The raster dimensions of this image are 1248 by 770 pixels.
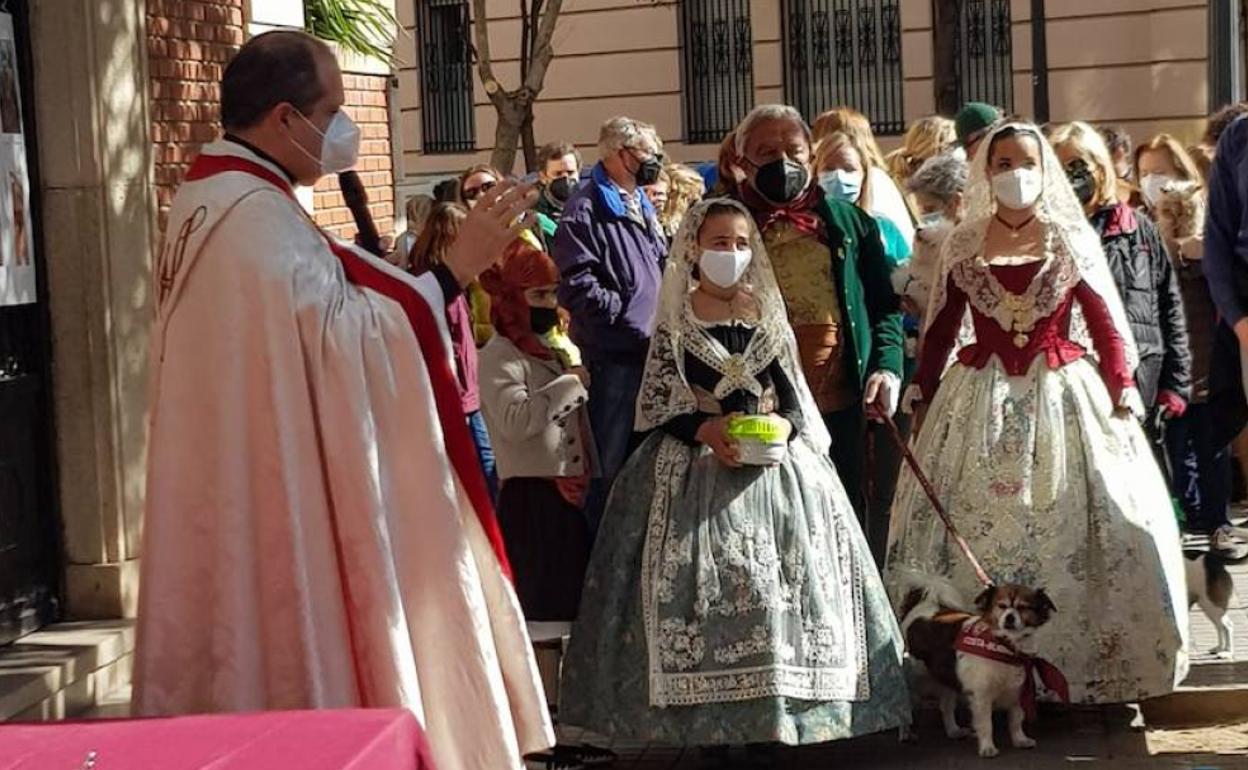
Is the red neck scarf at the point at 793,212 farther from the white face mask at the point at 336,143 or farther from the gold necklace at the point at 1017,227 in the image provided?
the white face mask at the point at 336,143

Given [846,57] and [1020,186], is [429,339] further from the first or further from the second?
[846,57]

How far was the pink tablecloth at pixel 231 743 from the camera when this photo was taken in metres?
3.82

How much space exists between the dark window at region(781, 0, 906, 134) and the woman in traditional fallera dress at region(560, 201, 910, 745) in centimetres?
1700

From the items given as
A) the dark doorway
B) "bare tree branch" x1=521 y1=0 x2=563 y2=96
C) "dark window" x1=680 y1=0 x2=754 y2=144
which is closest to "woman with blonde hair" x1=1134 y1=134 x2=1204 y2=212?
the dark doorway

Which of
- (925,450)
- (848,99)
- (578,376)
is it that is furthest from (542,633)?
(848,99)

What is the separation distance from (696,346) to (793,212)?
0.99 m

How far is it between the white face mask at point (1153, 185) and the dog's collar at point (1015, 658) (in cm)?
457

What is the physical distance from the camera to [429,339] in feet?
17.2

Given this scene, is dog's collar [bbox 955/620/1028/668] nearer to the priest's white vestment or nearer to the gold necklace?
the gold necklace

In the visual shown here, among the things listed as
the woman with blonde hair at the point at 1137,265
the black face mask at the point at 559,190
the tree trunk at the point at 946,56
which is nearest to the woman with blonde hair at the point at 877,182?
the woman with blonde hair at the point at 1137,265

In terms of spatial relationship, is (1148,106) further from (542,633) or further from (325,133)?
(325,133)

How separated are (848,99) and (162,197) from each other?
16948 mm

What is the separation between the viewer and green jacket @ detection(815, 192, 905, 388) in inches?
324

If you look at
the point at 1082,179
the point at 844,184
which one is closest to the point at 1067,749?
the point at 1082,179
